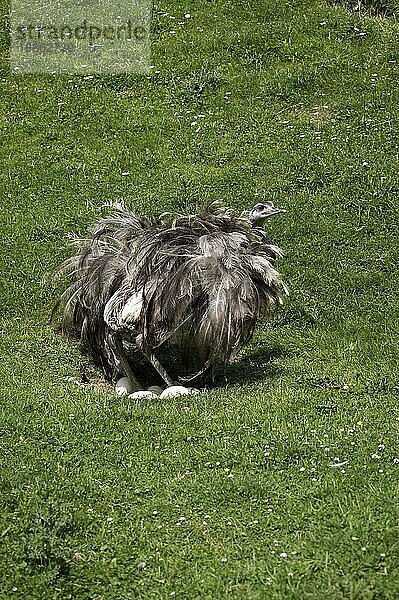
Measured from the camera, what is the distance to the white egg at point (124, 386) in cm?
1048

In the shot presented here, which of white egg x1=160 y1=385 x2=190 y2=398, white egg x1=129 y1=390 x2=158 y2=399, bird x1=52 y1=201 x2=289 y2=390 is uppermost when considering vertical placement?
bird x1=52 y1=201 x2=289 y2=390

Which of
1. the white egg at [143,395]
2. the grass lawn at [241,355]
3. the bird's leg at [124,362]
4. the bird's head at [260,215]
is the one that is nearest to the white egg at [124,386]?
the bird's leg at [124,362]

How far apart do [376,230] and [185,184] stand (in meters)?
3.07

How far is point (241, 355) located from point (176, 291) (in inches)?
70.7

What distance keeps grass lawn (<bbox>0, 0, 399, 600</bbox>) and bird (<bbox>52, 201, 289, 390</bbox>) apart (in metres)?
0.53

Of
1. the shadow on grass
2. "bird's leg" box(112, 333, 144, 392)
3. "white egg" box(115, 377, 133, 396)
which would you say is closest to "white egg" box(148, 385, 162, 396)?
"bird's leg" box(112, 333, 144, 392)

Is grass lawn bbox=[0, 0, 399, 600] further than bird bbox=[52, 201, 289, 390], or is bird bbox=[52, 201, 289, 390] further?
bird bbox=[52, 201, 289, 390]

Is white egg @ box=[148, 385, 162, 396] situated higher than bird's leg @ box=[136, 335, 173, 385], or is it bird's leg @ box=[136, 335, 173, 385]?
bird's leg @ box=[136, 335, 173, 385]

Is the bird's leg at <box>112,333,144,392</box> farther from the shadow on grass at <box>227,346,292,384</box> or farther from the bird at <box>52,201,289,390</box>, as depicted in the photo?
the shadow on grass at <box>227,346,292,384</box>

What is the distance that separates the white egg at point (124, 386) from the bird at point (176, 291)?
0.07m

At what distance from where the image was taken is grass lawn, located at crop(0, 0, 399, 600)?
23.3 feet

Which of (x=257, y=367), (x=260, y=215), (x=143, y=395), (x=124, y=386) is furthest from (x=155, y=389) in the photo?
(x=260, y=215)

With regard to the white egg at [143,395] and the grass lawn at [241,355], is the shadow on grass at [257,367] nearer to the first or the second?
the grass lawn at [241,355]

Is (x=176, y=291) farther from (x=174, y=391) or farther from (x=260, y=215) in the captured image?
(x=260, y=215)
